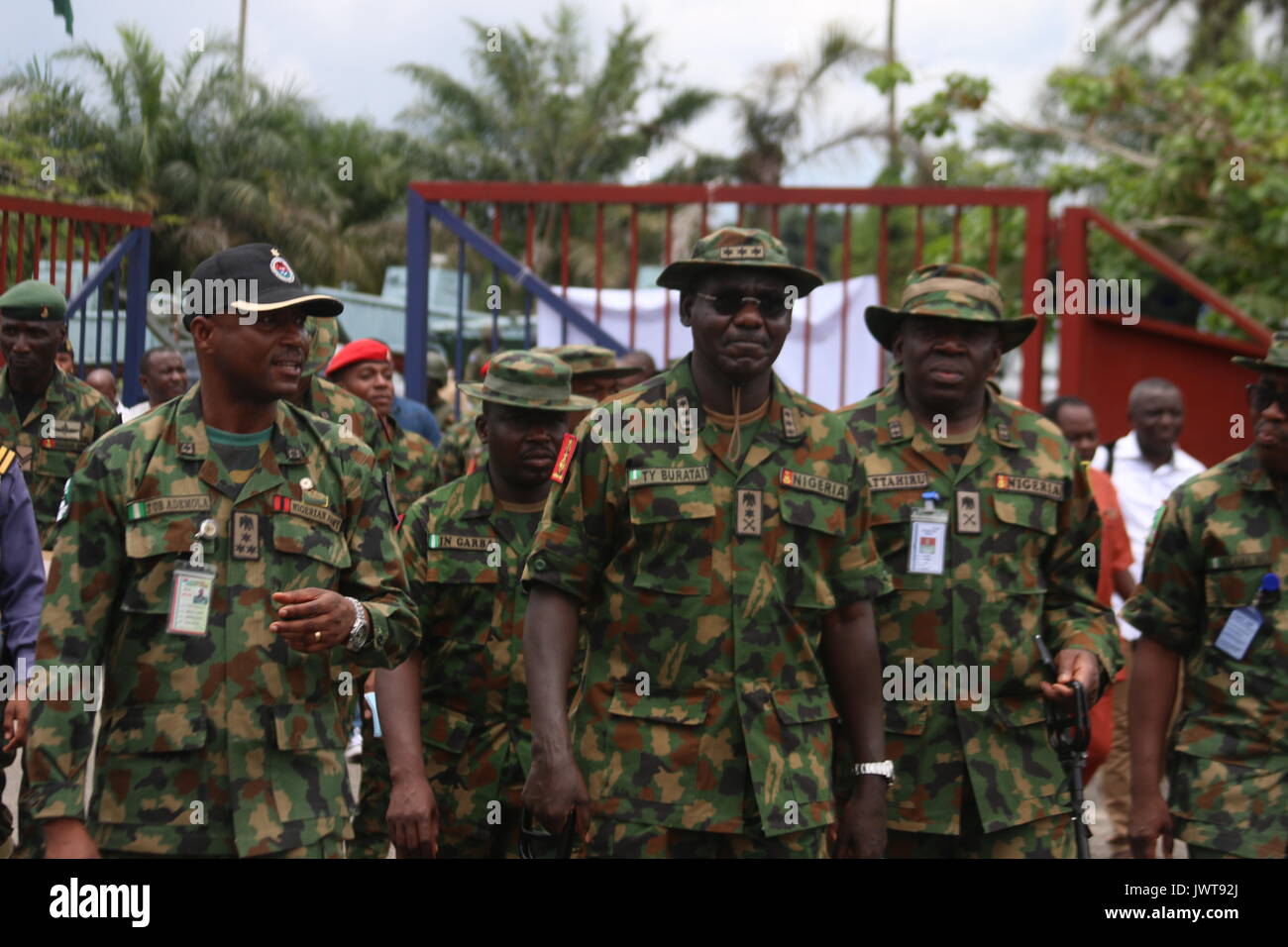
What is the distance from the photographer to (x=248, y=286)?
12.6 ft

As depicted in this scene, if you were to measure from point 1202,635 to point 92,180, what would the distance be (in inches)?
333

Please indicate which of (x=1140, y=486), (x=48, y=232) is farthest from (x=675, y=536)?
(x=48, y=232)

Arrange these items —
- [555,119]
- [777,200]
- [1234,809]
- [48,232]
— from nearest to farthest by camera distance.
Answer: [1234,809] < [777,200] < [48,232] < [555,119]

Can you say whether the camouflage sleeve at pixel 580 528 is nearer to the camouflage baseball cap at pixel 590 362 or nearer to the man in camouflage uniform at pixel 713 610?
the man in camouflage uniform at pixel 713 610

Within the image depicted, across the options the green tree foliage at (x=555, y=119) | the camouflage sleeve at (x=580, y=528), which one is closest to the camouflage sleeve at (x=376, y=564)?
the camouflage sleeve at (x=580, y=528)

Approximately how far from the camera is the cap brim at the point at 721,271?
160 inches

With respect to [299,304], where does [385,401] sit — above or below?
above

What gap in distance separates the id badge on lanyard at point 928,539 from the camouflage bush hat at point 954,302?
1.85 feet

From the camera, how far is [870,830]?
4.16 meters

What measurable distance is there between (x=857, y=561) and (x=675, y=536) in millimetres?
511

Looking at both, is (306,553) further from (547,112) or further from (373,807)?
(547,112)

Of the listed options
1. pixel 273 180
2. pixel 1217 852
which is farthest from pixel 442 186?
pixel 273 180

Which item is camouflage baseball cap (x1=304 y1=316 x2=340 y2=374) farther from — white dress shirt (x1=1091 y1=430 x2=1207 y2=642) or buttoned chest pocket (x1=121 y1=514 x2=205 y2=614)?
white dress shirt (x1=1091 y1=430 x2=1207 y2=642)
